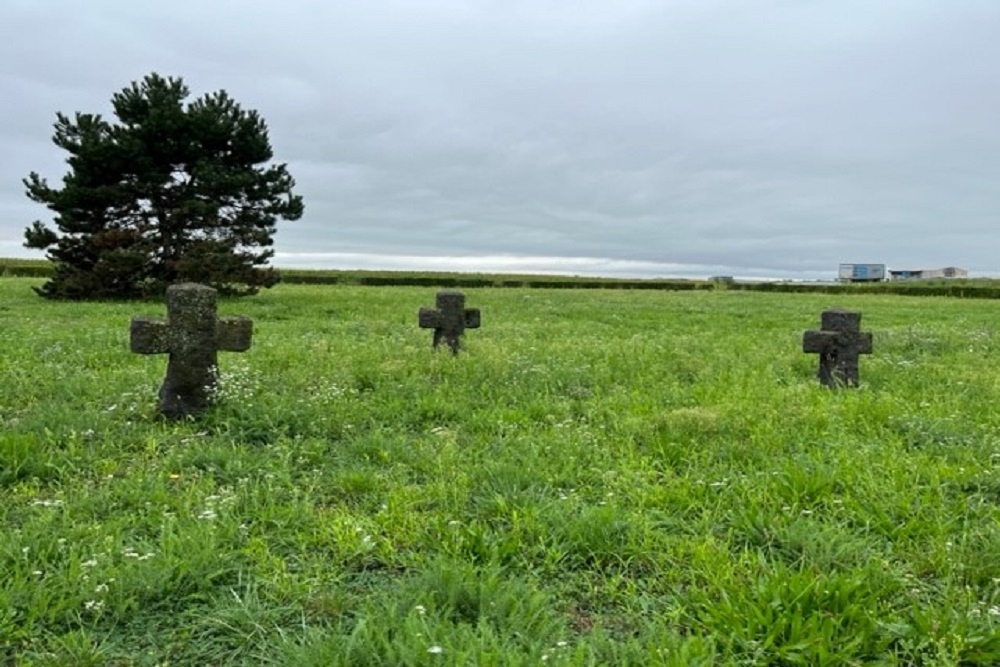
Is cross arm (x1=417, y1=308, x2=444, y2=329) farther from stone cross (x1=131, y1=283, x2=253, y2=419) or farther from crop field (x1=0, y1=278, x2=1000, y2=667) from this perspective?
stone cross (x1=131, y1=283, x2=253, y2=419)

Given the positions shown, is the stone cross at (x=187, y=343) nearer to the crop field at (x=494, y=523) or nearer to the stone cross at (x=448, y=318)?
the crop field at (x=494, y=523)

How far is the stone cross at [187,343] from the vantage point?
19.2ft

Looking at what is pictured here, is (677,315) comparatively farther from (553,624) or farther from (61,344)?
(553,624)

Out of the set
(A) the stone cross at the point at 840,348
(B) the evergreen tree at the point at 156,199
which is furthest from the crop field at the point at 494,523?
(B) the evergreen tree at the point at 156,199

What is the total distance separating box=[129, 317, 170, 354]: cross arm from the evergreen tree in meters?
16.5

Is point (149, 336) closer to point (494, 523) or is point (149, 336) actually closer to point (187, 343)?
point (187, 343)

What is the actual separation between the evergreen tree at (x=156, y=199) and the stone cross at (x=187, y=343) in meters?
16.4

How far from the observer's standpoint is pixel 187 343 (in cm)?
602

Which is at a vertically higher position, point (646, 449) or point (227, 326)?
point (227, 326)

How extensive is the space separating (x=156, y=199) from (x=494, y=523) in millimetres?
22348

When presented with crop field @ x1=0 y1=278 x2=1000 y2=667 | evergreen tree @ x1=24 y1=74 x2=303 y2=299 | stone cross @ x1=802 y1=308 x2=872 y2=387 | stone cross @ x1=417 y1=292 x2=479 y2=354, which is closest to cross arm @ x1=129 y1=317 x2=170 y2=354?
crop field @ x1=0 y1=278 x2=1000 y2=667

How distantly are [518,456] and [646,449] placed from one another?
998 mm

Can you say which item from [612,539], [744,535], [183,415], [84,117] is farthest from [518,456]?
[84,117]

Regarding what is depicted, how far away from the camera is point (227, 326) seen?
247 inches
